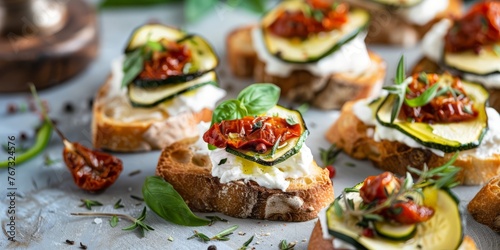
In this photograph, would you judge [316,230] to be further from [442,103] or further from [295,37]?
[295,37]

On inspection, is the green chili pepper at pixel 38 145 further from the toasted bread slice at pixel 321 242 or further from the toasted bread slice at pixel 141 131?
the toasted bread slice at pixel 321 242

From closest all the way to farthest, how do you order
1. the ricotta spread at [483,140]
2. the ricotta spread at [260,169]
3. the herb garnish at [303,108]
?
the ricotta spread at [260,169], the ricotta spread at [483,140], the herb garnish at [303,108]

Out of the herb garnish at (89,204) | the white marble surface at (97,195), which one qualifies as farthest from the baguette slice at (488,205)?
the herb garnish at (89,204)

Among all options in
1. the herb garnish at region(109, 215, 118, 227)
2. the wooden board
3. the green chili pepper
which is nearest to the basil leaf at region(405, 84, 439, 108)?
the herb garnish at region(109, 215, 118, 227)

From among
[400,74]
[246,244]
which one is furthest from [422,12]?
[246,244]

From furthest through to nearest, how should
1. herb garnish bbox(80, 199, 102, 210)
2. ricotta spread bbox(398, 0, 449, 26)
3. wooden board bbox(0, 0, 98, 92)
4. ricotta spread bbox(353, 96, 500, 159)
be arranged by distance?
1. ricotta spread bbox(398, 0, 449, 26)
2. wooden board bbox(0, 0, 98, 92)
3. ricotta spread bbox(353, 96, 500, 159)
4. herb garnish bbox(80, 199, 102, 210)

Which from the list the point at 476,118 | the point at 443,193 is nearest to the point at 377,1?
the point at 476,118

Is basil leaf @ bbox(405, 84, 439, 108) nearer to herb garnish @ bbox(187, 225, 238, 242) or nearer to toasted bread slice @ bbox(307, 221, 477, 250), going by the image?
toasted bread slice @ bbox(307, 221, 477, 250)
